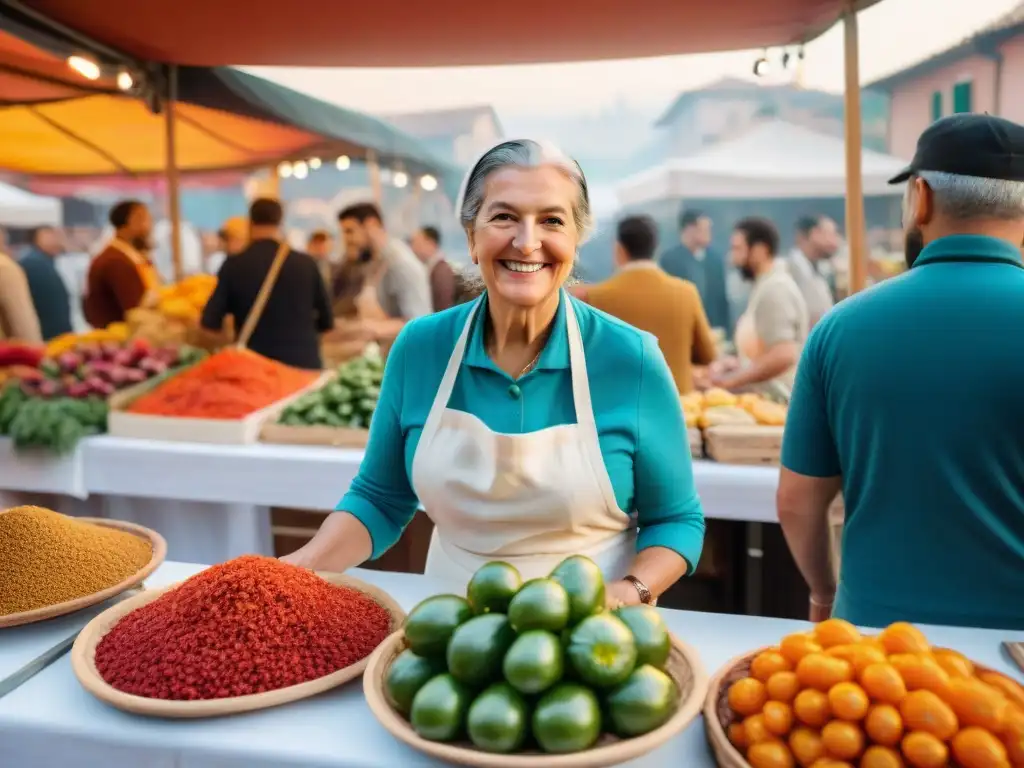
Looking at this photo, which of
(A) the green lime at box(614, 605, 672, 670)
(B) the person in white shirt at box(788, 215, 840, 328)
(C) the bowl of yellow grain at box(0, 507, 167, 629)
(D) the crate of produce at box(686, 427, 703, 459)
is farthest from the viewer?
(B) the person in white shirt at box(788, 215, 840, 328)

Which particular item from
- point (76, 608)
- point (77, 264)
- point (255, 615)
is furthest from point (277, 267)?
point (77, 264)

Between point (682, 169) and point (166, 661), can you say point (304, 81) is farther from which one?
point (166, 661)

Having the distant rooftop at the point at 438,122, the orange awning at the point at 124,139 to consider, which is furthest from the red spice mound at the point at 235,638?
the distant rooftop at the point at 438,122

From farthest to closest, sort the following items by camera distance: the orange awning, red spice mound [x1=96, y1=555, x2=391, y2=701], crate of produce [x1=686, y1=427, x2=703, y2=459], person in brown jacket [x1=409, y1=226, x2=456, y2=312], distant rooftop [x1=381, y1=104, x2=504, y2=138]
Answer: distant rooftop [x1=381, y1=104, x2=504, y2=138]
the orange awning
person in brown jacket [x1=409, y1=226, x2=456, y2=312]
crate of produce [x1=686, y1=427, x2=703, y2=459]
red spice mound [x1=96, y1=555, x2=391, y2=701]

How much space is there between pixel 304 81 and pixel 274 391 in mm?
6789

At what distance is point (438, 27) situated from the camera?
3.83 metres

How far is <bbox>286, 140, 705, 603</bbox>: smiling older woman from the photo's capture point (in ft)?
4.93

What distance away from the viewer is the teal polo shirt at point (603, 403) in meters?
1.59

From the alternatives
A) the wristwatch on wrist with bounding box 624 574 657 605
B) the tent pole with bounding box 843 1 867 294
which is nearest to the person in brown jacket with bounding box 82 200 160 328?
the tent pole with bounding box 843 1 867 294

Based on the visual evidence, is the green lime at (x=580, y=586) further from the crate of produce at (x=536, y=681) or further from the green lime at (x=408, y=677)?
the green lime at (x=408, y=677)

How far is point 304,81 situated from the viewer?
9.27 metres

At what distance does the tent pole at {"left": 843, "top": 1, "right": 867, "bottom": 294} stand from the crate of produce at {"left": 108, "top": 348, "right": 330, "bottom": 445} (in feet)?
7.48

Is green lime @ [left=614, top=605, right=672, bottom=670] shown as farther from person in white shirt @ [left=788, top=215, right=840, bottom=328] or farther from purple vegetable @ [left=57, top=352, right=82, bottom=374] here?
person in white shirt @ [left=788, top=215, right=840, bottom=328]

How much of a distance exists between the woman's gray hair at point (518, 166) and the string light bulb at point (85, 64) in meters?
3.55
